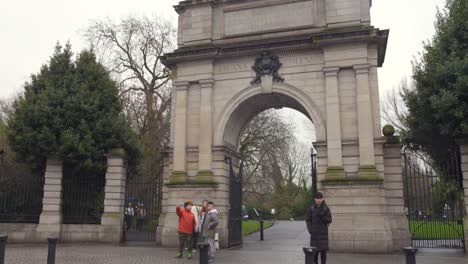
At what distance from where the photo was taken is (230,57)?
53.3ft

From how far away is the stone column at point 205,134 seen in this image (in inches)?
609

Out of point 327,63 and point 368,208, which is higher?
point 327,63

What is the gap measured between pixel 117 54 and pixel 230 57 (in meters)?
13.9

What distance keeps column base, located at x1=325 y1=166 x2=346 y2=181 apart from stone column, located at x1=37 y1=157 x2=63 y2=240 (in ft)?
32.2

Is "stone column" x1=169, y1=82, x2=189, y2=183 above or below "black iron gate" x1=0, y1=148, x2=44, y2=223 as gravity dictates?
above

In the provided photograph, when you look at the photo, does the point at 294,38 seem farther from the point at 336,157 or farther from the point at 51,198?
the point at 51,198

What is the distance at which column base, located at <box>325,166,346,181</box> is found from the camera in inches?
549

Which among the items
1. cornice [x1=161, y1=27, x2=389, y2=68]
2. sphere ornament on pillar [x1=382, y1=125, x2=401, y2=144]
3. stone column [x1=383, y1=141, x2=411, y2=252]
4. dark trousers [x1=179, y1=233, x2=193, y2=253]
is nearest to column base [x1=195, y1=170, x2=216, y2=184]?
dark trousers [x1=179, y1=233, x2=193, y2=253]

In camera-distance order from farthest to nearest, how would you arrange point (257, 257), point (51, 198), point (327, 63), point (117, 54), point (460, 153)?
point (117, 54)
point (51, 198)
point (327, 63)
point (460, 153)
point (257, 257)

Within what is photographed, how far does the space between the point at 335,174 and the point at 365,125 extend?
190cm

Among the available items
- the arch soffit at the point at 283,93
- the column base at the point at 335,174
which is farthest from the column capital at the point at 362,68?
the column base at the point at 335,174

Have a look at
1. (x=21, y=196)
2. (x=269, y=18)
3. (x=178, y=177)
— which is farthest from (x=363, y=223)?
(x=21, y=196)

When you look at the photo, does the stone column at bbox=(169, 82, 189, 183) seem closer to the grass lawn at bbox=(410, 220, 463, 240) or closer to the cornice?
the cornice

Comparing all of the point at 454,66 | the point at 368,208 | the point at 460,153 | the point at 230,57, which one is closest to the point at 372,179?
the point at 368,208
